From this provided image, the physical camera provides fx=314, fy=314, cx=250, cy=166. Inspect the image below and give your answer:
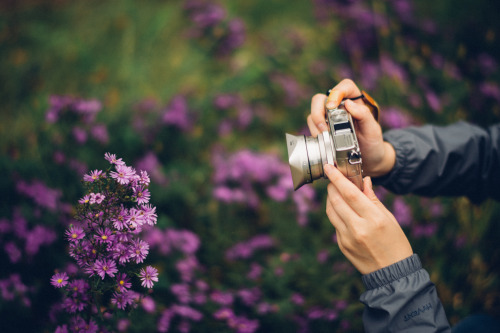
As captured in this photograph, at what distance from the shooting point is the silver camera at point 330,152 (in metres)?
0.78

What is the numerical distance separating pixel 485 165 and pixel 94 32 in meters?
2.94

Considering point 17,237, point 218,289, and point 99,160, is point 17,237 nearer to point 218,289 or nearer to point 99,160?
point 99,160

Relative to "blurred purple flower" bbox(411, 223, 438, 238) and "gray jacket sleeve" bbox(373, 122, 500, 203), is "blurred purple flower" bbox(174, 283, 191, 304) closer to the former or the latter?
"gray jacket sleeve" bbox(373, 122, 500, 203)

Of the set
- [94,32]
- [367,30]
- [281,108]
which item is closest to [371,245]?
[281,108]

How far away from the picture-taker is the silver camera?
0.78 meters

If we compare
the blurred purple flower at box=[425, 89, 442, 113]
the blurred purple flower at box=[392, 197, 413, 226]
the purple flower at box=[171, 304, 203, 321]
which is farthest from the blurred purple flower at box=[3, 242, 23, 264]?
the blurred purple flower at box=[425, 89, 442, 113]

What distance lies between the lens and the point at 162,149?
173cm

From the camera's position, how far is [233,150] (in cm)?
201

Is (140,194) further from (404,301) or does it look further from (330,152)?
(404,301)

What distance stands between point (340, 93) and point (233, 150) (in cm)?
115

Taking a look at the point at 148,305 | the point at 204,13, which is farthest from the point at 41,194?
the point at 204,13

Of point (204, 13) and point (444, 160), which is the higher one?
point (204, 13)

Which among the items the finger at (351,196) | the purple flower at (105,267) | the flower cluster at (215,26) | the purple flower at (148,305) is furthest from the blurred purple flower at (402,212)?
the flower cluster at (215,26)

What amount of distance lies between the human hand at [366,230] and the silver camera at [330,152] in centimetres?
4
